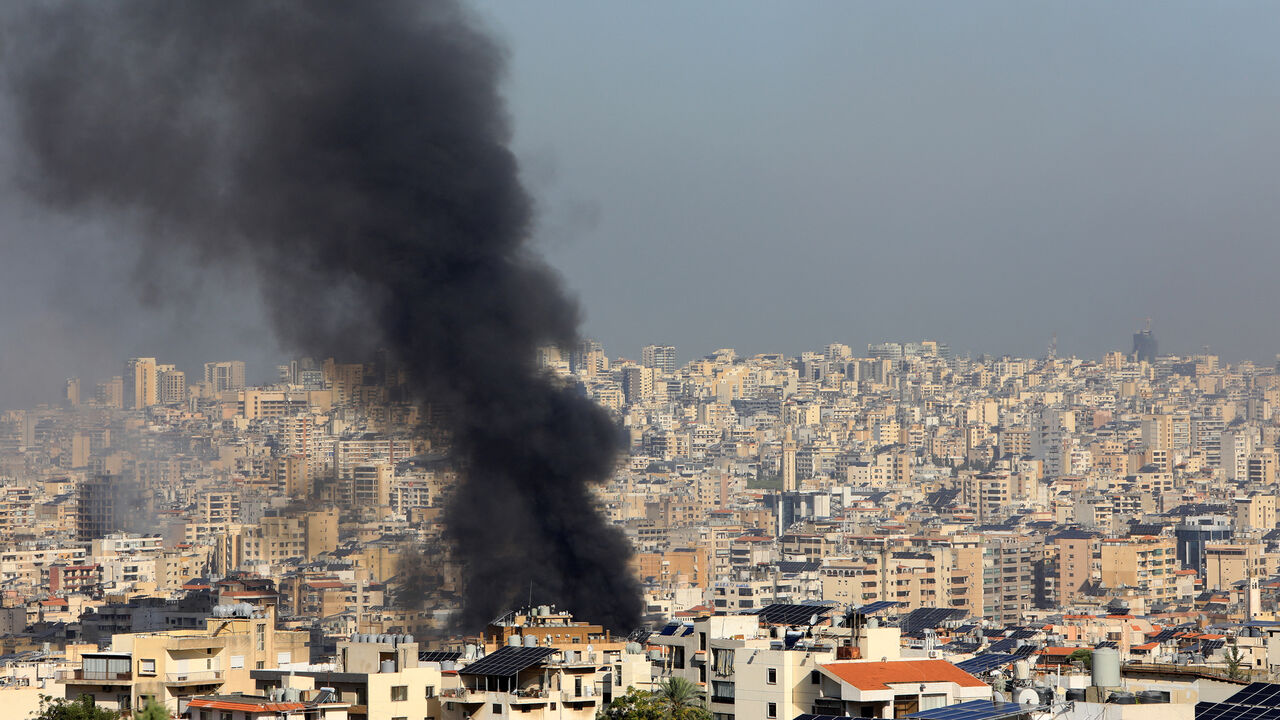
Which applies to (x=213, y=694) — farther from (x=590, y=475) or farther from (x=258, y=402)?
(x=258, y=402)

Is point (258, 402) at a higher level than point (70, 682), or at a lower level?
higher

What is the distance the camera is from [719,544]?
95.5 m

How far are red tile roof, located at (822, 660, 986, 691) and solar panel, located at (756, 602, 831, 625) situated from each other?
4.68 m

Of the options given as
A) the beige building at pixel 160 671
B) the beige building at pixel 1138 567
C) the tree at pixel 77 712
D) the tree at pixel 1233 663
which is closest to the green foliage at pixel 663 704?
the beige building at pixel 160 671

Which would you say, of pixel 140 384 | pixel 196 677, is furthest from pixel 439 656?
pixel 140 384

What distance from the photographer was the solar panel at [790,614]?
79.4ft

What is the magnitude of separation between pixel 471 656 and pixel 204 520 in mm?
73823

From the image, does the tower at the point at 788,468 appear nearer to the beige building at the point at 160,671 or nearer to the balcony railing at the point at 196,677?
the beige building at the point at 160,671

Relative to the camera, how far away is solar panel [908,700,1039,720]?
52.3 feet

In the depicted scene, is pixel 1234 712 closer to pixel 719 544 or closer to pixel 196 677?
pixel 196 677

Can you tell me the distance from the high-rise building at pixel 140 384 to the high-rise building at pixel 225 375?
3.72m

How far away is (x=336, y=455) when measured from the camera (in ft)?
337

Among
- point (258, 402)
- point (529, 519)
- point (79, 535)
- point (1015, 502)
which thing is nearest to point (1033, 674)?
point (529, 519)

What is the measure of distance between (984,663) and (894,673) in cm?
684
